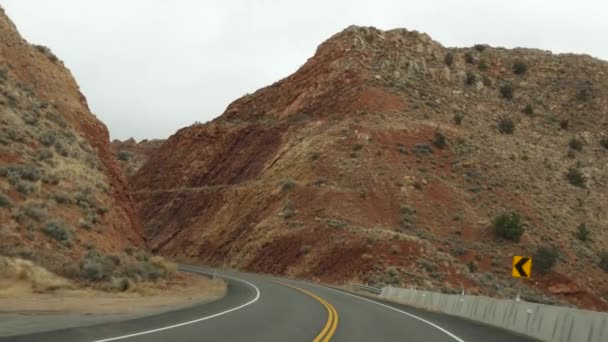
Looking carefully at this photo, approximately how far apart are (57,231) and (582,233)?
157 ft

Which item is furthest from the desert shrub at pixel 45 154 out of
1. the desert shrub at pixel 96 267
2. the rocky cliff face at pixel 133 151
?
the rocky cliff face at pixel 133 151

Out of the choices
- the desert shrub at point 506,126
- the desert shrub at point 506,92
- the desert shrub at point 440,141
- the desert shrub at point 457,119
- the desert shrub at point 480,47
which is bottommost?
the desert shrub at point 440,141

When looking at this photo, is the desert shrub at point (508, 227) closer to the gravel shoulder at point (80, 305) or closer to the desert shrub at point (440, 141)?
the desert shrub at point (440, 141)

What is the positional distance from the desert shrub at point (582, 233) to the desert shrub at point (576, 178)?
349 inches

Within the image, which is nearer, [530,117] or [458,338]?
[458,338]

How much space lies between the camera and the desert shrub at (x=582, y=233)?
58.6 m

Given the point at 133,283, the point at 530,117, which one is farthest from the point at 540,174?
the point at 133,283

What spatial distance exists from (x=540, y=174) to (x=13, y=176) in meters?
53.2

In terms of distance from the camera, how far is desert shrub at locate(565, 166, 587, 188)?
67.4 metres

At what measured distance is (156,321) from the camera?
1545cm

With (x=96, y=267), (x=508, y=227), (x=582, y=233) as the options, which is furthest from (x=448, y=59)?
(x=96, y=267)

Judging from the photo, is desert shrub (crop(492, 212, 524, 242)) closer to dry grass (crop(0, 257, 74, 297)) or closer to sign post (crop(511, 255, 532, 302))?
sign post (crop(511, 255, 532, 302))

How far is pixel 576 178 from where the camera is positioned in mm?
67688

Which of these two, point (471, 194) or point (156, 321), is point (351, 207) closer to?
point (471, 194)
